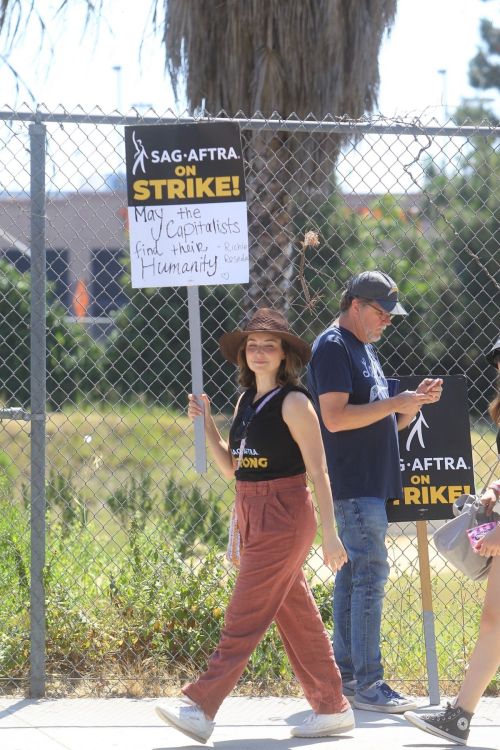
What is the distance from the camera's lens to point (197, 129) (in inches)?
196

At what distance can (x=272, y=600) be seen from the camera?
4.29m

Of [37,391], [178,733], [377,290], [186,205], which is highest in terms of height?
[186,205]

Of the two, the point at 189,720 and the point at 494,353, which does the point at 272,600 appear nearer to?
the point at 189,720

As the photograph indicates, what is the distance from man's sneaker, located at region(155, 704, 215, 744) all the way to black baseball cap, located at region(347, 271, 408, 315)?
1.87 metres

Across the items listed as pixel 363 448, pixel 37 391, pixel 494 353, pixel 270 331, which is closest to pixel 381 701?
pixel 363 448

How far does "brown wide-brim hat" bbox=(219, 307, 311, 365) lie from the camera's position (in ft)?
14.4

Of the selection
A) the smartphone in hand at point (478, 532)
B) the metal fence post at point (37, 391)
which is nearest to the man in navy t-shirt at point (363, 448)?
the smartphone in hand at point (478, 532)

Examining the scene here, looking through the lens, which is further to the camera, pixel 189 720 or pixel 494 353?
pixel 494 353

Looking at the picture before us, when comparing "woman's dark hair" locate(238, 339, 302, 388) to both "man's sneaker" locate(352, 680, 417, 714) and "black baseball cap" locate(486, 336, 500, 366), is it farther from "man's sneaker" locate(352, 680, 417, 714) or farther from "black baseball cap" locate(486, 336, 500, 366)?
"man's sneaker" locate(352, 680, 417, 714)

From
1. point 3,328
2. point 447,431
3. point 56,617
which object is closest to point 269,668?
point 56,617

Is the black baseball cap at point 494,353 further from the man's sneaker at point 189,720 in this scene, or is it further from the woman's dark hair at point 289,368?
the man's sneaker at point 189,720

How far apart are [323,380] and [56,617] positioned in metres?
1.91

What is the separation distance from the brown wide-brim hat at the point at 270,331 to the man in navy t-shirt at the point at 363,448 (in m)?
0.22

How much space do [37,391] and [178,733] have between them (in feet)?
5.43
